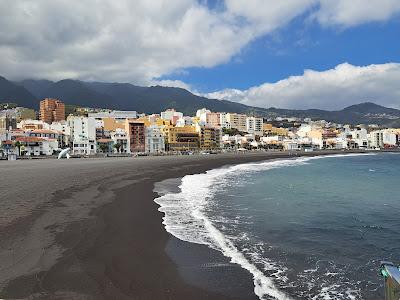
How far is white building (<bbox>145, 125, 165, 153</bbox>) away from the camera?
127 m

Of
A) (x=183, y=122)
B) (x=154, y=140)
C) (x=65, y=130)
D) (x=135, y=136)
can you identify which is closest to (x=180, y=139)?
(x=154, y=140)

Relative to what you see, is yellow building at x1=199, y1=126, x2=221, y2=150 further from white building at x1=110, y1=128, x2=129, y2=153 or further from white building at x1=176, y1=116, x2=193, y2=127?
white building at x1=110, y1=128, x2=129, y2=153

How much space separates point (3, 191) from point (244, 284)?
17.1m

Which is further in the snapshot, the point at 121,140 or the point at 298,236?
the point at 121,140

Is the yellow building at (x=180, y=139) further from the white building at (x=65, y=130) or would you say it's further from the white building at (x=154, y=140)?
the white building at (x=65, y=130)

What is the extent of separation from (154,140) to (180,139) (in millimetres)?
12471

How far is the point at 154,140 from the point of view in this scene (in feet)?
420

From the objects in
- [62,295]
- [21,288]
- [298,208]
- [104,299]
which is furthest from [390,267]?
[298,208]

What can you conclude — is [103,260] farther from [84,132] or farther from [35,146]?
[84,132]

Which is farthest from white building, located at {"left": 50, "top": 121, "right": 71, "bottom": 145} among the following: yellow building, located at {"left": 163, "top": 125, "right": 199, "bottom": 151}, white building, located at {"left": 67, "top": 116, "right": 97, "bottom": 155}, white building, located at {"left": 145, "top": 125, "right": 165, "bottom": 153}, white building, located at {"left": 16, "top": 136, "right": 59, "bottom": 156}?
yellow building, located at {"left": 163, "top": 125, "right": 199, "bottom": 151}

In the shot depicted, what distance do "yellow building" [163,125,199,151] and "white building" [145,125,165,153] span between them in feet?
15.9

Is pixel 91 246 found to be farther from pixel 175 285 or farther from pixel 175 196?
pixel 175 196

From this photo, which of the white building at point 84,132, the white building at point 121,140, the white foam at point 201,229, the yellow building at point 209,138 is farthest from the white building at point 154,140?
the white foam at point 201,229

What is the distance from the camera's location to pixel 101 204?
1659 centimetres
